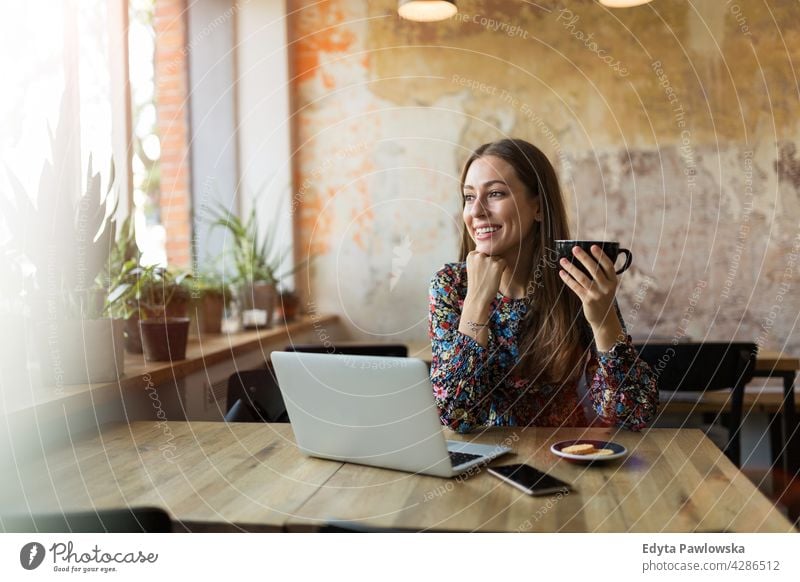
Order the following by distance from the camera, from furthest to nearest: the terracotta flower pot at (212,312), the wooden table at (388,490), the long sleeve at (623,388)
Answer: the terracotta flower pot at (212,312) → the long sleeve at (623,388) → the wooden table at (388,490)

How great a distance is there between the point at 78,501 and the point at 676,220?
2777 millimetres

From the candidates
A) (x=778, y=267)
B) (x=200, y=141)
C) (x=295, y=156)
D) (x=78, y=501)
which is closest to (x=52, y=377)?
(x=78, y=501)

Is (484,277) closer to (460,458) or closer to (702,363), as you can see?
(460,458)

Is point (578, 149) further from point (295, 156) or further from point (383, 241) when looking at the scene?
point (295, 156)

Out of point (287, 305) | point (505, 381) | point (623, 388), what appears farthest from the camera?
point (287, 305)

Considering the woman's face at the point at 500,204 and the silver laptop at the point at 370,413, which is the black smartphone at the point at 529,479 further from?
the woman's face at the point at 500,204

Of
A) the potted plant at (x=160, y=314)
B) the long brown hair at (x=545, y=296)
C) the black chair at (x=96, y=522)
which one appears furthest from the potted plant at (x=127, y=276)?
the long brown hair at (x=545, y=296)

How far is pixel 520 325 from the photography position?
1.47 meters

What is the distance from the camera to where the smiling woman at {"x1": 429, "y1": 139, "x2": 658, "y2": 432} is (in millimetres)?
1285

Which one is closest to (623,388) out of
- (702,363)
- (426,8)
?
(702,363)

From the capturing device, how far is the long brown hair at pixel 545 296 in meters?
1.43

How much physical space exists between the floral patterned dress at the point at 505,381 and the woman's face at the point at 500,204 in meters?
0.11

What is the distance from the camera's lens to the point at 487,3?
2.64 metres

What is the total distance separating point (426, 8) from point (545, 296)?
94cm
